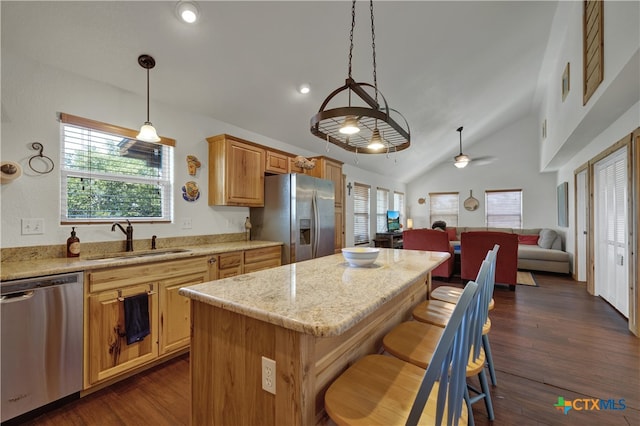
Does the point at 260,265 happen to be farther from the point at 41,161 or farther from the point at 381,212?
the point at 381,212

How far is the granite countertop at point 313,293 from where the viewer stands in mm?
878

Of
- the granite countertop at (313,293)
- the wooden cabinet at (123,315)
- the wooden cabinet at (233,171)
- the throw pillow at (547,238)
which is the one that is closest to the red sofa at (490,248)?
the throw pillow at (547,238)

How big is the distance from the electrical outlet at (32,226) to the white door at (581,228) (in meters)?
6.87

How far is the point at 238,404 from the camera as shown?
42.4 inches

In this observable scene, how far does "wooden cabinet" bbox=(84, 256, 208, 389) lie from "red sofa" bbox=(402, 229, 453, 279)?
3.68 m

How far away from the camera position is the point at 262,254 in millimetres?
3172

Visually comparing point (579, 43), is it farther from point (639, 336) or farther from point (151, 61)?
point (151, 61)

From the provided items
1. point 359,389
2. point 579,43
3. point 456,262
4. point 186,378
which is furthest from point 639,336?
point 186,378

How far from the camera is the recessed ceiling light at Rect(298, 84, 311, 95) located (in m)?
3.18

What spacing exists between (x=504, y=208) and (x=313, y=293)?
8344mm

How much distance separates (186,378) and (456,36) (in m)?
4.35

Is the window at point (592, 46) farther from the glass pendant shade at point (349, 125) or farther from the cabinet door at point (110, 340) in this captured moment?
the cabinet door at point (110, 340)

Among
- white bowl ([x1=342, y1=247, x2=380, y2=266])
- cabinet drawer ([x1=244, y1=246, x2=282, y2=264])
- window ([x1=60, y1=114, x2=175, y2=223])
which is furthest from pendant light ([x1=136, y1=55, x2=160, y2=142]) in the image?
white bowl ([x1=342, y1=247, x2=380, y2=266])

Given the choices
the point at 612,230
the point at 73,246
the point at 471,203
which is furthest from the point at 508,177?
the point at 73,246
